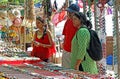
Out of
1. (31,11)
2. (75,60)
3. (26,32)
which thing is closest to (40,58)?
(75,60)

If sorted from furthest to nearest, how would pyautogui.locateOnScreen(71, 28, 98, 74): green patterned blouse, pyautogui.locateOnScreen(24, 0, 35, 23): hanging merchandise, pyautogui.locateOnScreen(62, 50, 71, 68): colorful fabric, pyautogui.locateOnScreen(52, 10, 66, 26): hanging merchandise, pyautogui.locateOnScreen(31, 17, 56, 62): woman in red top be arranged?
pyautogui.locateOnScreen(52, 10, 66, 26): hanging merchandise < pyautogui.locateOnScreen(24, 0, 35, 23): hanging merchandise < pyautogui.locateOnScreen(31, 17, 56, 62): woman in red top < pyautogui.locateOnScreen(62, 50, 71, 68): colorful fabric < pyautogui.locateOnScreen(71, 28, 98, 74): green patterned blouse

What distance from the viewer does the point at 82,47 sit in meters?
3.74

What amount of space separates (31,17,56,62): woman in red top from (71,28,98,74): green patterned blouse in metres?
1.03

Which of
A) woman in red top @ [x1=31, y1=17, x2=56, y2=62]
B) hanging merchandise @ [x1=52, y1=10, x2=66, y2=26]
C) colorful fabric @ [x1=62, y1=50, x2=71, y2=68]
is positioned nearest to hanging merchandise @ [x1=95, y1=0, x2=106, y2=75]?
colorful fabric @ [x1=62, y1=50, x2=71, y2=68]

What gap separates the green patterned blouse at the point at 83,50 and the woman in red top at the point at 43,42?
1.03 m

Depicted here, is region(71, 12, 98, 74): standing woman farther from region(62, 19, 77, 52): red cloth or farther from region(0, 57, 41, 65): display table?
region(0, 57, 41, 65): display table

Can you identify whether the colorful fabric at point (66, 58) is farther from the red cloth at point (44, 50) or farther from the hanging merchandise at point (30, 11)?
the hanging merchandise at point (30, 11)

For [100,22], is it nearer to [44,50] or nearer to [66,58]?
[66,58]

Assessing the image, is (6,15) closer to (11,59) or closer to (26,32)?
(26,32)

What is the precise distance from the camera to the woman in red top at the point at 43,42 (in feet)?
16.3

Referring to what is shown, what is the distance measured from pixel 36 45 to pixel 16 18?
7969 millimetres

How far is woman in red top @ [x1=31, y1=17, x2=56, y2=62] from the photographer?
4.96 meters

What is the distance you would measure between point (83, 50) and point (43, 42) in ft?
4.45

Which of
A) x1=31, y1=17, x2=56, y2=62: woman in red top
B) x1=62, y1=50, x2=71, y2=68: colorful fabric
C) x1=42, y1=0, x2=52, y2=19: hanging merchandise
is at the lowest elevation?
x1=62, y1=50, x2=71, y2=68: colorful fabric
